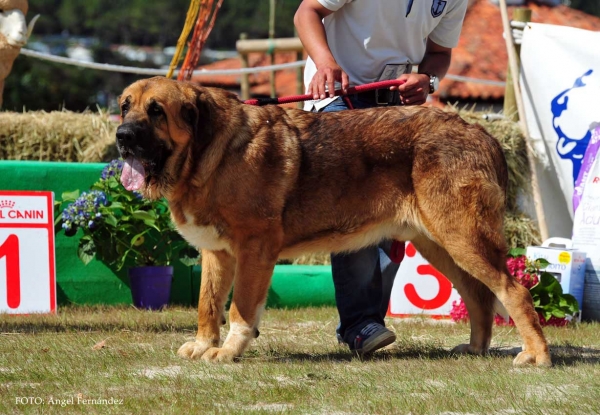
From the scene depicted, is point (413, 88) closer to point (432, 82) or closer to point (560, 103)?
point (432, 82)

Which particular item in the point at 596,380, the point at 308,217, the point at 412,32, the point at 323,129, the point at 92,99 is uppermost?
the point at 412,32

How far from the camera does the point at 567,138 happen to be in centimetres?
735

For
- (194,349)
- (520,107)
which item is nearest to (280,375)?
(194,349)

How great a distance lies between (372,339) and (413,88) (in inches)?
56.8

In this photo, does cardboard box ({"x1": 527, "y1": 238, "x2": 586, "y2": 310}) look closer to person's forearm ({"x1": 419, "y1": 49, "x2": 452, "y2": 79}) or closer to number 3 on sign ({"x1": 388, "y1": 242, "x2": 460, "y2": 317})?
number 3 on sign ({"x1": 388, "y1": 242, "x2": 460, "y2": 317})

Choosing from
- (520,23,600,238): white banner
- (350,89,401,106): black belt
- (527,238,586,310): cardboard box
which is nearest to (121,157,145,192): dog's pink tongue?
(350,89,401,106): black belt

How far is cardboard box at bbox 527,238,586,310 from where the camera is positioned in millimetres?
6348

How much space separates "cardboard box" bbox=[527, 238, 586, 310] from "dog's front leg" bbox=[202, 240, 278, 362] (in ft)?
9.28

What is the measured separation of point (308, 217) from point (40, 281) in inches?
101

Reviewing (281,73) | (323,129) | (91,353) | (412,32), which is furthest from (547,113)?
(281,73)

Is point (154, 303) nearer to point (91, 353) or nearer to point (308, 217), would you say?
point (91, 353)

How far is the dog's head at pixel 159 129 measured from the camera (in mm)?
4109

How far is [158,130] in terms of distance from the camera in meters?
4.17

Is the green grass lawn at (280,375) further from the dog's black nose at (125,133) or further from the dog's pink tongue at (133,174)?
the dog's black nose at (125,133)
